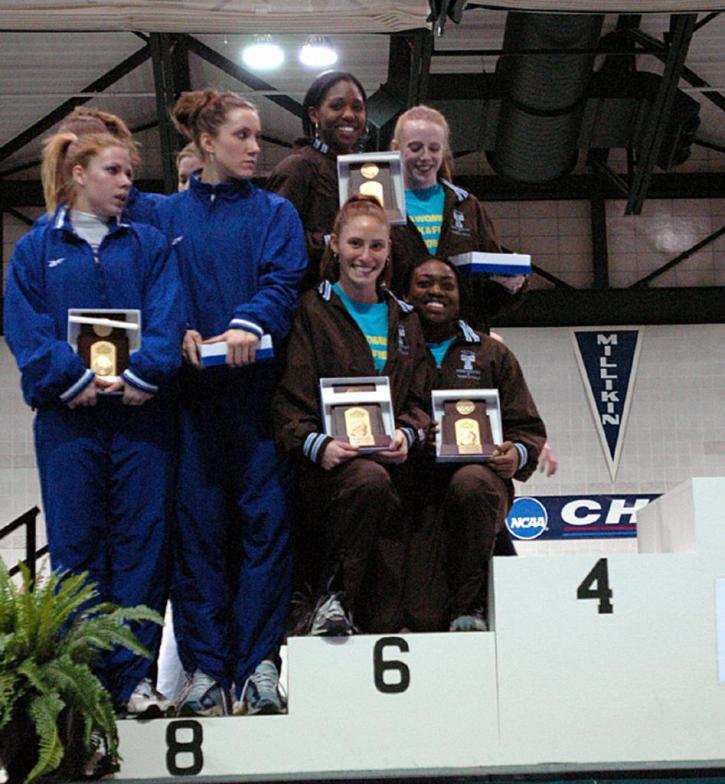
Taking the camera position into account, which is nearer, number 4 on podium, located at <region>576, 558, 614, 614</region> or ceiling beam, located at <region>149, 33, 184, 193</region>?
number 4 on podium, located at <region>576, 558, 614, 614</region>

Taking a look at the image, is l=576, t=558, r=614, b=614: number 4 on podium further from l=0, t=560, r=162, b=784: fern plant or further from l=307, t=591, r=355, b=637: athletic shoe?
l=0, t=560, r=162, b=784: fern plant

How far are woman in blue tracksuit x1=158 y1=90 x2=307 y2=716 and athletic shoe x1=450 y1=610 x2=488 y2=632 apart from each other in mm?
472

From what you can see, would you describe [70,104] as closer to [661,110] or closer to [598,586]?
[661,110]

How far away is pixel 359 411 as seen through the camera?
3.44 meters

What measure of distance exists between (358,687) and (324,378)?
83cm

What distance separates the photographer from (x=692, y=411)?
35.6 ft

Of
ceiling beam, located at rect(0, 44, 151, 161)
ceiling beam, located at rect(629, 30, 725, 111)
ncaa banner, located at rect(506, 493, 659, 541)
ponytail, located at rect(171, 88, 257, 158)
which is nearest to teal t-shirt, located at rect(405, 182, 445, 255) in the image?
ponytail, located at rect(171, 88, 257, 158)

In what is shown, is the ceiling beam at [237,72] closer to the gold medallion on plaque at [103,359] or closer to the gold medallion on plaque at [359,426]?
the gold medallion on plaque at [103,359]

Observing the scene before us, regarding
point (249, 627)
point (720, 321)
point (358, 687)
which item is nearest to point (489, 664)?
point (358, 687)

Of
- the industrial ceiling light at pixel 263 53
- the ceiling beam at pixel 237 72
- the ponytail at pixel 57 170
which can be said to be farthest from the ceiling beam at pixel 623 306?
the ponytail at pixel 57 170

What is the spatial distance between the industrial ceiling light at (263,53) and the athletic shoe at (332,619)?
6.27 meters

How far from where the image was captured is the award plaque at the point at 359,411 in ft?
11.2

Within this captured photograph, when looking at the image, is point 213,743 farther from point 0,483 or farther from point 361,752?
point 0,483

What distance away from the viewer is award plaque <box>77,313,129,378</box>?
11.1 feet
